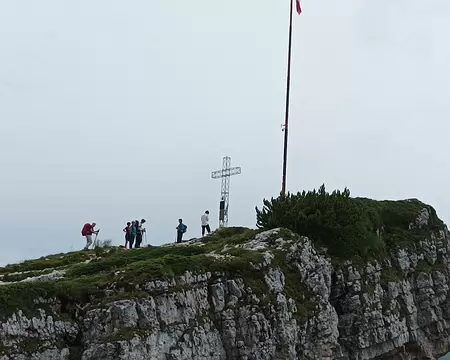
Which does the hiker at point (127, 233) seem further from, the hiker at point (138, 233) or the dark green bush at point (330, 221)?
the dark green bush at point (330, 221)

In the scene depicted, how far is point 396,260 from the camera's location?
32.3 metres

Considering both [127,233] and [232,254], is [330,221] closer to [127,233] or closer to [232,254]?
[232,254]

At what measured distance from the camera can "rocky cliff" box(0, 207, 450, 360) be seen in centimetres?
→ 1747

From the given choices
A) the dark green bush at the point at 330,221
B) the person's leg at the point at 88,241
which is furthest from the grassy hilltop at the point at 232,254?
the person's leg at the point at 88,241

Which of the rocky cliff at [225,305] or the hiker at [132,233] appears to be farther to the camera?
the hiker at [132,233]

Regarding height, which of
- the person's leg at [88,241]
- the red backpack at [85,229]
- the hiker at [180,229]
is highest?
the hiker at [180,229]

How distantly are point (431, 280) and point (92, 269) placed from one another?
2030cm

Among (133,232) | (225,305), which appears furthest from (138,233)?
(225,305)

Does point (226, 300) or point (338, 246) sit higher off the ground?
point (338, 246)

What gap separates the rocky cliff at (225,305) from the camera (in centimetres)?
1747

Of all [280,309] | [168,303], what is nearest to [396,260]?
[280,309]

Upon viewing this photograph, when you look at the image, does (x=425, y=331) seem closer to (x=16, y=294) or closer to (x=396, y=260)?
(x=396, y=260)

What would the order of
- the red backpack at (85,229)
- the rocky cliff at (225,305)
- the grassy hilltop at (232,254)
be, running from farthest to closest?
the red backpack at (85,229)
the grassy hilltop at (232,254)
the rocky cliff at (225,305)

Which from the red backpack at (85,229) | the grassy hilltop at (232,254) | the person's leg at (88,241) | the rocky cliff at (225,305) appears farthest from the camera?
the person's leg at (88,241)
